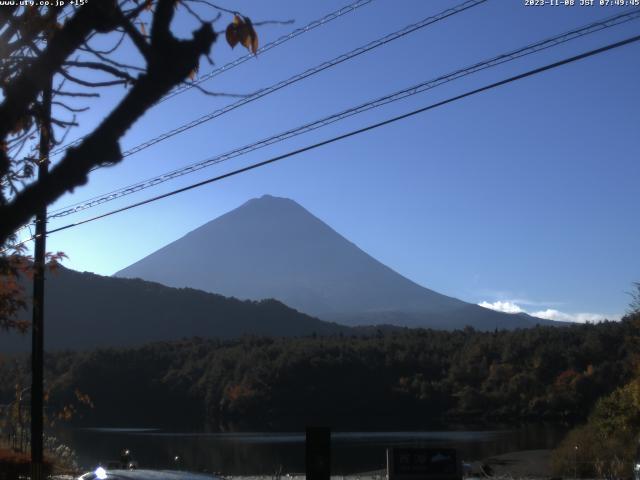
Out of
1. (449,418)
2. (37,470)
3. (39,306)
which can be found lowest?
(449,418)

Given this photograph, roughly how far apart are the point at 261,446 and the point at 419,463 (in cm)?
3388

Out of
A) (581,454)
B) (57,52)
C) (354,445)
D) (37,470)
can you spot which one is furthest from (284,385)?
(57,52)

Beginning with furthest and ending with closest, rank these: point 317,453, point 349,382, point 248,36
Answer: point 349,382 → point 317,453 → point 248,36

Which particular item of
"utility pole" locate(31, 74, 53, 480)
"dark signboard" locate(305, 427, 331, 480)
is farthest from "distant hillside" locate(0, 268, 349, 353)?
"dark signboard" locate(305, 427, 331, 480)

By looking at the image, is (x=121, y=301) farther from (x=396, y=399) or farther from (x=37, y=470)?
(x=37, y=470)

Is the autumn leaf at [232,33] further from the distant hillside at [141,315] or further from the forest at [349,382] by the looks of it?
the distant hillside at [141,315]

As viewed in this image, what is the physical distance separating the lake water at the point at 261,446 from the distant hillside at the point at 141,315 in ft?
154

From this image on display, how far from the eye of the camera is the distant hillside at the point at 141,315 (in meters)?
105

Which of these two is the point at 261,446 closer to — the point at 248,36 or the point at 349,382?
the point at 349,382

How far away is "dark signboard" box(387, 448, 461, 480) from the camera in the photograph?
11.9m

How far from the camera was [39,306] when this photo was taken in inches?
637

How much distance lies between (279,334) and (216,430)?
195ft

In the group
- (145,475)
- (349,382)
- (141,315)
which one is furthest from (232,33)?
(141,315)

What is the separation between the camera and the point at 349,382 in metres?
73.1
